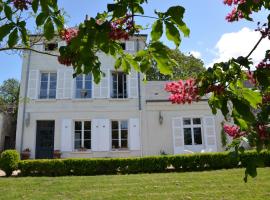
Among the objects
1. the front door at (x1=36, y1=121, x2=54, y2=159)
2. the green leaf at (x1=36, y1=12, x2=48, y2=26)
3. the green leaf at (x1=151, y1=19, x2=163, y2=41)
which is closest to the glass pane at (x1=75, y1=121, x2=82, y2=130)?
the front door at (x1=36, y1=121, x2=54, y2=159)

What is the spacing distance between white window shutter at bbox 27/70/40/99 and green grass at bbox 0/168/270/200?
27.7ft

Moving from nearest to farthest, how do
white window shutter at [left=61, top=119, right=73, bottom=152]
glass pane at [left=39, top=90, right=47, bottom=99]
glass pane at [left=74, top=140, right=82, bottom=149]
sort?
white window shutter at [left=61, top=119, right=73, bottom=152] → glass pane at [left=74, top=140, right=82, bottom=149] → glass pane at [left=39, top=90, right=47, bottom=99]

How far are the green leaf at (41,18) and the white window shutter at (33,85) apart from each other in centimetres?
1647

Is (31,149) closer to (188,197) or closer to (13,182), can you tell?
(13,182)

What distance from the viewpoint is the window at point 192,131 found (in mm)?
17406

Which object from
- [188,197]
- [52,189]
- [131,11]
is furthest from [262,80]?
[52,189]

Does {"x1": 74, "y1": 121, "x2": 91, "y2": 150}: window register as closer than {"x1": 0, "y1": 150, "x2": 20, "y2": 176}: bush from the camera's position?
No

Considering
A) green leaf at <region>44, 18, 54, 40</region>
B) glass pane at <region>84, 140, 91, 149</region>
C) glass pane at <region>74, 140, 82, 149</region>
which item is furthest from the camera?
glass pane at <region>84, 140, 91, 149</region>

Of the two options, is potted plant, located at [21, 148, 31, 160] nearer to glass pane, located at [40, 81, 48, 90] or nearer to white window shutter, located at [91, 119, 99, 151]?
white window shutter, located at [91, 119, 99, 151]

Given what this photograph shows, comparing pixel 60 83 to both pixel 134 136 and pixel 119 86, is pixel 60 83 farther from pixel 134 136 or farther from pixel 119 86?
pixel 134 136

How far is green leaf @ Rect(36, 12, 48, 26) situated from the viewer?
184cm

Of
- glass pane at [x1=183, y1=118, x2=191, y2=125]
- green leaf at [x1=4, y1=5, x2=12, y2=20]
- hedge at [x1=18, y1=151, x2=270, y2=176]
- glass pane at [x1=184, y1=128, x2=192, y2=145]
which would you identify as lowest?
hedge at [x1=18, y1=151, x2=270, y2=176]

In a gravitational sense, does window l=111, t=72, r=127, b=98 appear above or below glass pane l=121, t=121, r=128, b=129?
above

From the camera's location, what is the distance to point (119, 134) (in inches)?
687
